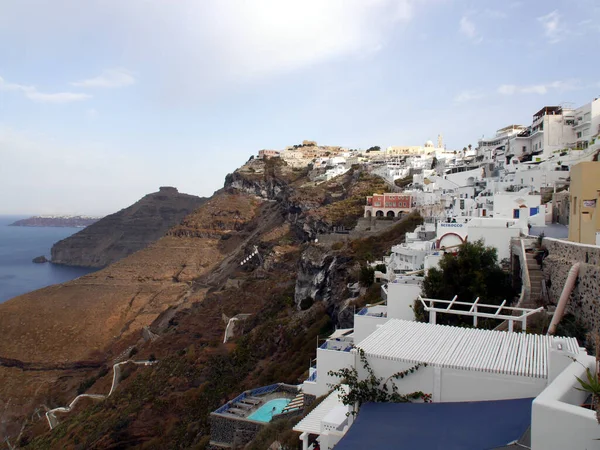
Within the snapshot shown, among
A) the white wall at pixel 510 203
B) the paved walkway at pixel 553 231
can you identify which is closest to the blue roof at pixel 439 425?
the paved walkway at pixel 553 231

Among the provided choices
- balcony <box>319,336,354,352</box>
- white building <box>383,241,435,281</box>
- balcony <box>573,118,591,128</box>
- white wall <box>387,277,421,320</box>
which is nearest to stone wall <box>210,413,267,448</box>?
balcony <box>319,336,354,352</box>

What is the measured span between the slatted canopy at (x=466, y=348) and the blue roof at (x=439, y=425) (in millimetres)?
413

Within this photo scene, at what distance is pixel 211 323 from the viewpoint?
3162cm

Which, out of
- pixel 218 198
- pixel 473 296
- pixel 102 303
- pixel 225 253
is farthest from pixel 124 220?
pixel 473 296

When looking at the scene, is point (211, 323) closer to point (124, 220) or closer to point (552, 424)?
point (552, 424)

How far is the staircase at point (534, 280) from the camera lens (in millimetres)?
9242

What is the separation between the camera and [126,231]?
100125 millimetres

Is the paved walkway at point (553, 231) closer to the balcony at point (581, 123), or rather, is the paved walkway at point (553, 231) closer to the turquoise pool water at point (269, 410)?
the turquoise pool water at point (269, 410)

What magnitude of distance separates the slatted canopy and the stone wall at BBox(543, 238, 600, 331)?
5.12ft

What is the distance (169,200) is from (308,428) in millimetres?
102286

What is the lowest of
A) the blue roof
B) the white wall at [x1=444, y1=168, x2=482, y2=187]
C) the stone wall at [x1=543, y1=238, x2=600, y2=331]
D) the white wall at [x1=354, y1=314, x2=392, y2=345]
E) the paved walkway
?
the white wall at [x1=354, y1=314, x2=392, y2=345]

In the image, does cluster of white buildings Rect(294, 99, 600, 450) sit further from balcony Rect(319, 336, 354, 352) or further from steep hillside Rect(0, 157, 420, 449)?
steep hillside Rect(0, 157, 420, 449)

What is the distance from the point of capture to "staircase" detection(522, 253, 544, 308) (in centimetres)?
924

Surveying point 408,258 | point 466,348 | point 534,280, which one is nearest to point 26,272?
point 408,258
